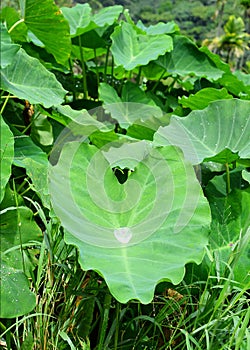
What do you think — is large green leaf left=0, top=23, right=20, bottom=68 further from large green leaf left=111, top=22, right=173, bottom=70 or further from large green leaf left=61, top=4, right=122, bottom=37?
large green leaf left=61, top=4, right=122, bottom=37

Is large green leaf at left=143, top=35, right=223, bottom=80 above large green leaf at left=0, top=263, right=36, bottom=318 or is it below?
below

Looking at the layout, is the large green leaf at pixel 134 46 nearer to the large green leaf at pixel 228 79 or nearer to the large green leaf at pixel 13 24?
the large green leaf at pixel 228 79

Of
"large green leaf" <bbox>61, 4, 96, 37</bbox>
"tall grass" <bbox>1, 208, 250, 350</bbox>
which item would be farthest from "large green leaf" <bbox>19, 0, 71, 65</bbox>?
"tall grass" <bbox>1, 208, 250, 350</bbox>

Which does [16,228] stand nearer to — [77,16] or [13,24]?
[13,24]

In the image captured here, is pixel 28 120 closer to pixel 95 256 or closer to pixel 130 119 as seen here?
pixel 130 119

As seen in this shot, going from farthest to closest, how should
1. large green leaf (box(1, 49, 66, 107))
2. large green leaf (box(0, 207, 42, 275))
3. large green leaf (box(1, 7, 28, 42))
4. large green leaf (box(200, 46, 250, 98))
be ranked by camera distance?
large green leaf (box(200, 46, 250, 98)) → large green leaf (box(1, 7, 28, 42)) → large green leaf (box(1, 49, 66, 107)) → large green leaf (box(0, 207, 42, 275))

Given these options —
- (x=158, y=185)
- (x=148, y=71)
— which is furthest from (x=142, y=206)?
(x=148, y=71)

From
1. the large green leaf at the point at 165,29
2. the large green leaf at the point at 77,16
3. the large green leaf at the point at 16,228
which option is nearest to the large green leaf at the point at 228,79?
the large green leaf at the point at 165,29
